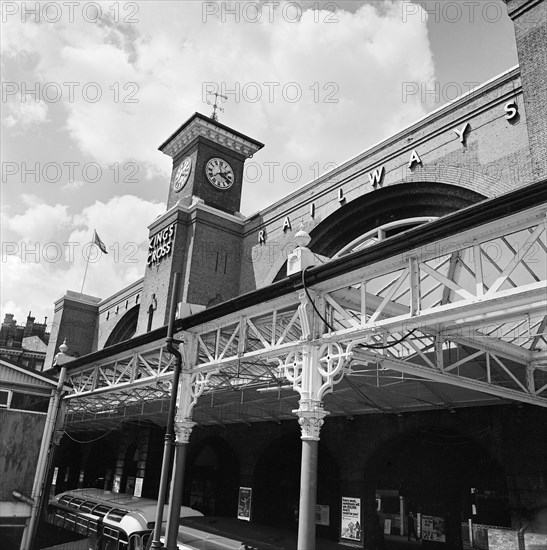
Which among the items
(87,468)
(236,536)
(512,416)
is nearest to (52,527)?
(236,536)

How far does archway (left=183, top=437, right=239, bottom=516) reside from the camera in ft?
68.9

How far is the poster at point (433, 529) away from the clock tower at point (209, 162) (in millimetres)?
16507

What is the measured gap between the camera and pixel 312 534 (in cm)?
838

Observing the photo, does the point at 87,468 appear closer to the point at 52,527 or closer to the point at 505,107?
the point at 52,527

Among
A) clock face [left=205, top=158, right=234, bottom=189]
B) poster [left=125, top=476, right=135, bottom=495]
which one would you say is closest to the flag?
clock face [left=205, top=158, right=234, bottom=189]

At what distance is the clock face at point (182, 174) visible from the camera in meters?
27.6

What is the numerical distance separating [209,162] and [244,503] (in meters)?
16.1

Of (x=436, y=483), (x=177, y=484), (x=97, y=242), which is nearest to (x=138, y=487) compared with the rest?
(x=436, y=483)

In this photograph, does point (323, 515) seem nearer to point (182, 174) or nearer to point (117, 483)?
point (117, 483)

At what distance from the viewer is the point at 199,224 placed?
2489 cm

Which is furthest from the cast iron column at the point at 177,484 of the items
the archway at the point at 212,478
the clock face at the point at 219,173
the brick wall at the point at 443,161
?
the clock face at the point at 219,173

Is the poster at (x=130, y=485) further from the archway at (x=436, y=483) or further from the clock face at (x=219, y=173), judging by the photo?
the clock face at (x=219, y=173)

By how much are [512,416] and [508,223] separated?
308 inches

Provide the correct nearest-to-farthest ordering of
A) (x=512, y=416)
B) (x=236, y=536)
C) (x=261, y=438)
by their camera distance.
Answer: (x=236, y=536), (x=512, y=416), (x=261, y=438)
